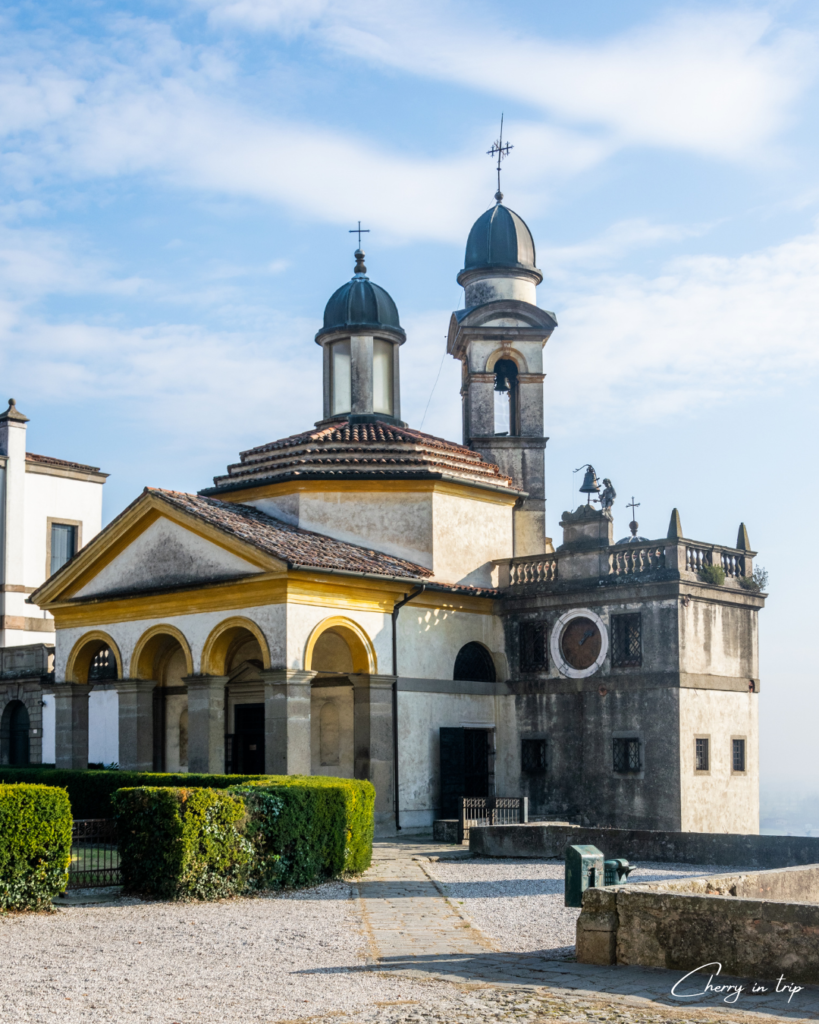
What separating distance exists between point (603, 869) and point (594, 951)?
51.8 inches

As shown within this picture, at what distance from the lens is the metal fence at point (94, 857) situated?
1548 centimetres

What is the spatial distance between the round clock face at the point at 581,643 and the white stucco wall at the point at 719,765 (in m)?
2.06

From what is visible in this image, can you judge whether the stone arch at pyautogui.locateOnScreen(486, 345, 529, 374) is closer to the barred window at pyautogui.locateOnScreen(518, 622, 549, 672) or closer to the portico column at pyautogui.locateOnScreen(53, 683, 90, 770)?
the barred window at pyautogui.locateOnScreen(518, 622, 549, 672)

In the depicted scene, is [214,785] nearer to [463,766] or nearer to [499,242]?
[463,766]

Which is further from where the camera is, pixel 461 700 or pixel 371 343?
pixel 371 343

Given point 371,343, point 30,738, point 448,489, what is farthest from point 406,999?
point 30,738

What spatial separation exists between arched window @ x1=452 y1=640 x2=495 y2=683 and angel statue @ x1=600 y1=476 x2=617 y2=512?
12.9 feet

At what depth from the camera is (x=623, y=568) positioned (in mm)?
24000

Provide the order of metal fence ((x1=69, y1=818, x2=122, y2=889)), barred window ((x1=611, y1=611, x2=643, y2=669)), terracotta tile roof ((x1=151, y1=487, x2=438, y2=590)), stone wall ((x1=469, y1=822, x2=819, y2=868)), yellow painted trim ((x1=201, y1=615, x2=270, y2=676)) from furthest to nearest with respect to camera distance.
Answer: barred window ((x1=611, y1=611, x2=643, y2=669))
yellow painted trim ((x1=201, y1=615, x2=270, y2=676))
terracotta tile roof ((x1=151, y1=487, x2=438, y2=590))
stone wall ((x1=469, y1=822, x2=819, y2=868))
metal fence ((x1=69, y1=818, x2=122, y2=889))

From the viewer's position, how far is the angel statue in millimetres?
24812

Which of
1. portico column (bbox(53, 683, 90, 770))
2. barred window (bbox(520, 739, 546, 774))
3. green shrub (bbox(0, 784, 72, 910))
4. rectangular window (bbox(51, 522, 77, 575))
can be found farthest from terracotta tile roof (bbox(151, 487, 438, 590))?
rectangular window (bbox(51, 522, 77, 575))

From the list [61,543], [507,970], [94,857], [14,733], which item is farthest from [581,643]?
[61,543]

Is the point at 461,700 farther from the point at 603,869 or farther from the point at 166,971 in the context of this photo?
the point at 166,971

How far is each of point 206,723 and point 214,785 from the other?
11.9ft
